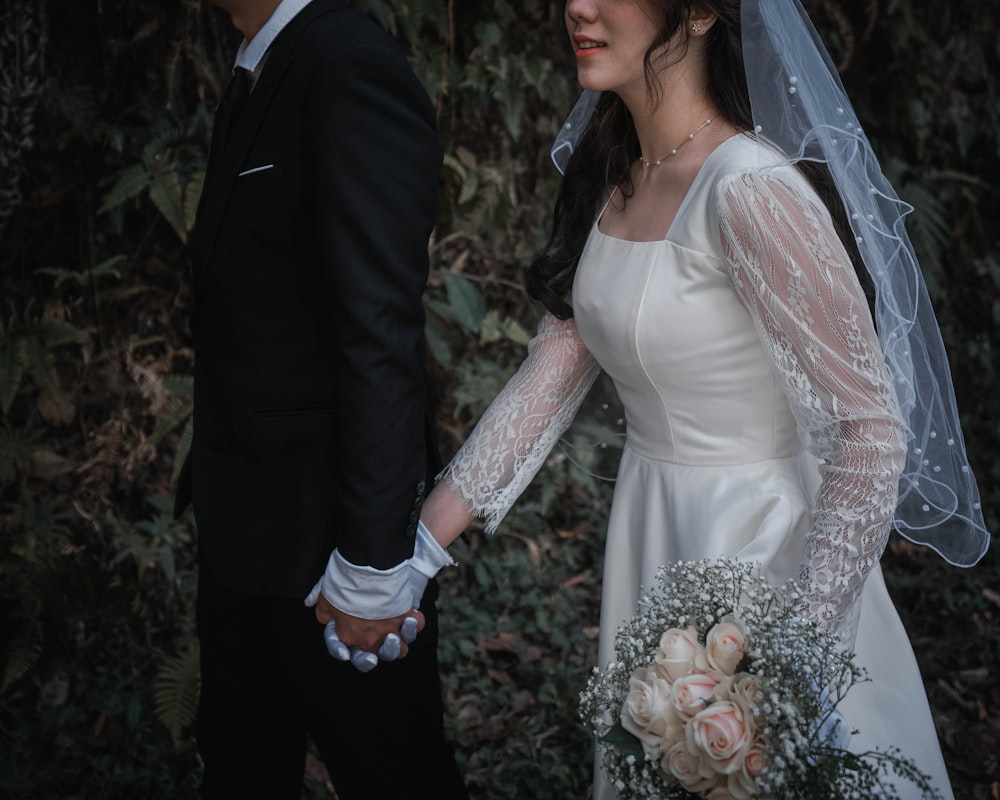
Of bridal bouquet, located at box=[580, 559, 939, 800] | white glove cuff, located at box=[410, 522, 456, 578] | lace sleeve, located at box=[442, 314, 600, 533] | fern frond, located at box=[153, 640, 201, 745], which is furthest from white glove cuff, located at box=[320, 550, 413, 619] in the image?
fern frond, located at box=[153, 640, 201, 745]

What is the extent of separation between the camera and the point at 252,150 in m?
1.83

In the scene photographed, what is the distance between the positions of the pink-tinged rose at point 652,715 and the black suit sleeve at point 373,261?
0.59 metres

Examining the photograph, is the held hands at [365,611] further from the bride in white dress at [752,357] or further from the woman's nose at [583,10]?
the woman's nose at [583,10]

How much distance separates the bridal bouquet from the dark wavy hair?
73 centimetres

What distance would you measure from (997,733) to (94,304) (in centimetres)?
395

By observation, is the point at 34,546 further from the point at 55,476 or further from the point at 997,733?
the point at 997,733

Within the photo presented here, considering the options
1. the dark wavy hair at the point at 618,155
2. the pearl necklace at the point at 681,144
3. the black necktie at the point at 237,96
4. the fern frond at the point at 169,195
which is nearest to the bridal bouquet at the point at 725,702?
the dark wavy hair at the point at 618,155

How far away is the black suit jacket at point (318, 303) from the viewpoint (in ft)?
5.64

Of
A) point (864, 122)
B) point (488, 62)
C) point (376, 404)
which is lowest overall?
point (864, 122)

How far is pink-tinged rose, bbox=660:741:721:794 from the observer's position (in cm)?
128

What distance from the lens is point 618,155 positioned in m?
2.13

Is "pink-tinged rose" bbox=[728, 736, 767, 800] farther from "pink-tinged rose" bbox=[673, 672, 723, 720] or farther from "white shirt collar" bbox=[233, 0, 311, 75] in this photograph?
"white shirt collar" bbox=[233, 0, 311, 75]

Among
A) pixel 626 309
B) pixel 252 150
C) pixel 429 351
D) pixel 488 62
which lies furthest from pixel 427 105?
pixel 488 62

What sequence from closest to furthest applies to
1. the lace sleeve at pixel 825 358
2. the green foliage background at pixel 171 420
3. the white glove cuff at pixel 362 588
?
1. the lace sleeve at pixel 825 358
2. the white glove cuff at pixel 362 588
3. the green foliage background at pixel 171 420
